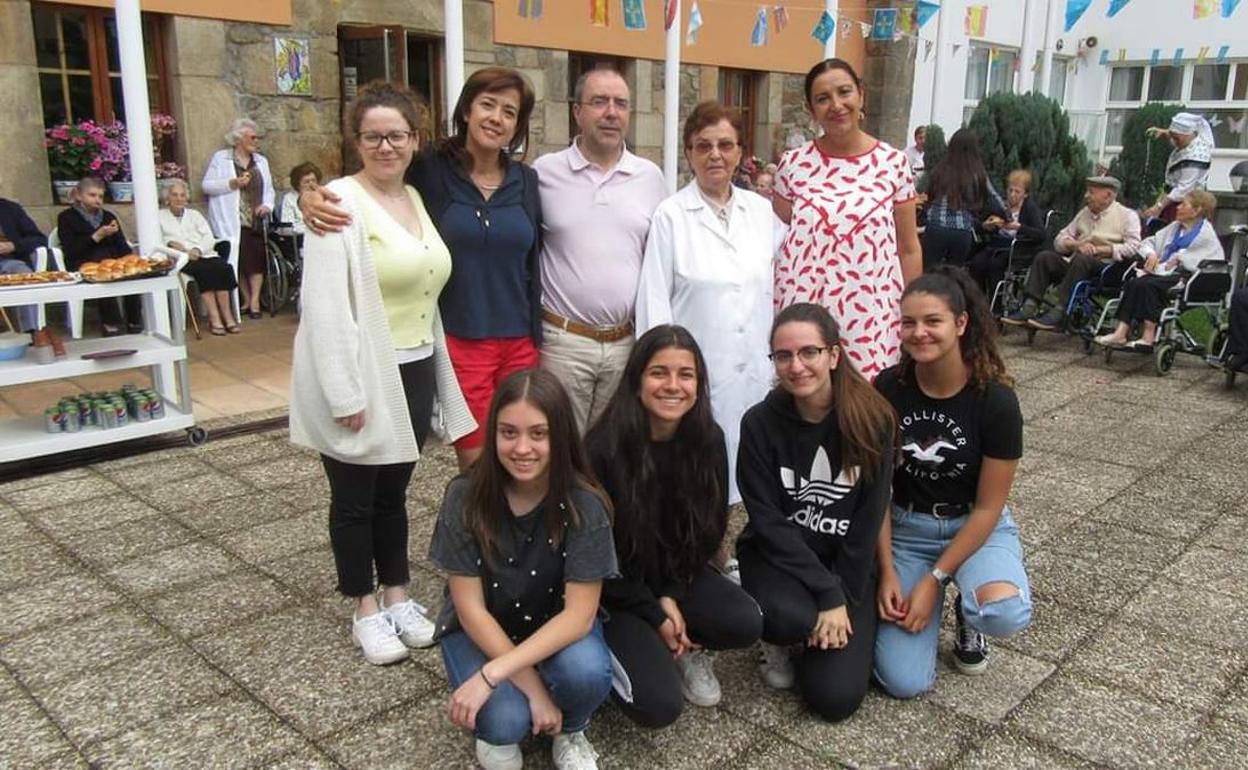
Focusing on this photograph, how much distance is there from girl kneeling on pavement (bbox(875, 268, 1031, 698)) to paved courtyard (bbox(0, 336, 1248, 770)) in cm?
17

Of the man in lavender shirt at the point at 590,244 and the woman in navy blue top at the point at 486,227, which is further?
the man in lavender shirt at the point at 590,244

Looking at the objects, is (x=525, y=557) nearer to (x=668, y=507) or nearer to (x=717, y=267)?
(x=668, y=507)

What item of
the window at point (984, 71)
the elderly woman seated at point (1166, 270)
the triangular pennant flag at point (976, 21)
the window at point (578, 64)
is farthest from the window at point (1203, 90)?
the elderly woman seated at point (1166, 270)

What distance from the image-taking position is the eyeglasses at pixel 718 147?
3.03 m

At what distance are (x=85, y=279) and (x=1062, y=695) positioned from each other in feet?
13.4

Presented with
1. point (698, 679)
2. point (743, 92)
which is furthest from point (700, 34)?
point (698, 679)

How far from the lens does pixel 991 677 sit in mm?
2836

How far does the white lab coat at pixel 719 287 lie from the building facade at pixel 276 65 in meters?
4.93

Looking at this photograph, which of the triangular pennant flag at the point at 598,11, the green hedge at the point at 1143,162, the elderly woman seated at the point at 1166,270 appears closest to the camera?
the elderly woman seated at the point at 1166,270

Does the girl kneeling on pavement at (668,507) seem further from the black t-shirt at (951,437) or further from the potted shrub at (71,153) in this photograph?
the potted shrub at (71,153)

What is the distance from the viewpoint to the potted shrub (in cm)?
704

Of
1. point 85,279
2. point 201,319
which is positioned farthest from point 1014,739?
point 201,319

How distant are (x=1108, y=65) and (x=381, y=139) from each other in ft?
54.9

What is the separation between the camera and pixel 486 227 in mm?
2896
